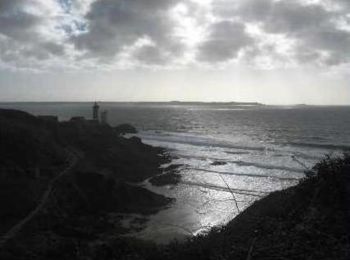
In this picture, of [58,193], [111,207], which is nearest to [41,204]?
[58,193]

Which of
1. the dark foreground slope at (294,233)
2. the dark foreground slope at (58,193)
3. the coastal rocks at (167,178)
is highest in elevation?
the dark foreground slope at (294,233)

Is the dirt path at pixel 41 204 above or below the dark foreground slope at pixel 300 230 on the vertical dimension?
below

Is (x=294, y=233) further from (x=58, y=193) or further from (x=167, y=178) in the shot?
A: (x=167, y=178)

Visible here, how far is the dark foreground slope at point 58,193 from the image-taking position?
721 inches

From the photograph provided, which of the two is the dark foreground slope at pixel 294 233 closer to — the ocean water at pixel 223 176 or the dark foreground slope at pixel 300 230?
the dark foreground slope at pixel 300 230

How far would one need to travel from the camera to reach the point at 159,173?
40438 mm

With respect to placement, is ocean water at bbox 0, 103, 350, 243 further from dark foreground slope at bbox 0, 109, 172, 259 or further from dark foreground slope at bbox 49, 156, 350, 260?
dark foreground slope at bbox 49, 156, 350, 260

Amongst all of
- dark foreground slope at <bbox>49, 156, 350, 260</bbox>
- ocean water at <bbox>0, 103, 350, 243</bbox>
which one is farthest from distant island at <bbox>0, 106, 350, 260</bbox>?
ocean water at <bbox>0, 103, 350, 243</bbox>

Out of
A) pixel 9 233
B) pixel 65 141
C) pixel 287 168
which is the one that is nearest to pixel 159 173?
pixel 65 141

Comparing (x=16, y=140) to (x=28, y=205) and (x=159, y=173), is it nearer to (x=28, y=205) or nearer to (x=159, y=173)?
(x=28, y=205)

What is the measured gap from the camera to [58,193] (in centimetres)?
2461

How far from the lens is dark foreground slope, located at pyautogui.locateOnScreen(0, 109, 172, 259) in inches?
721

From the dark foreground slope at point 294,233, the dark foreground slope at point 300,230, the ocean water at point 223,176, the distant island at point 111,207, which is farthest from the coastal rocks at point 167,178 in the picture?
the dark foreground slope at point 300,230

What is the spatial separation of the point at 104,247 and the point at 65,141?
94.8 feet
